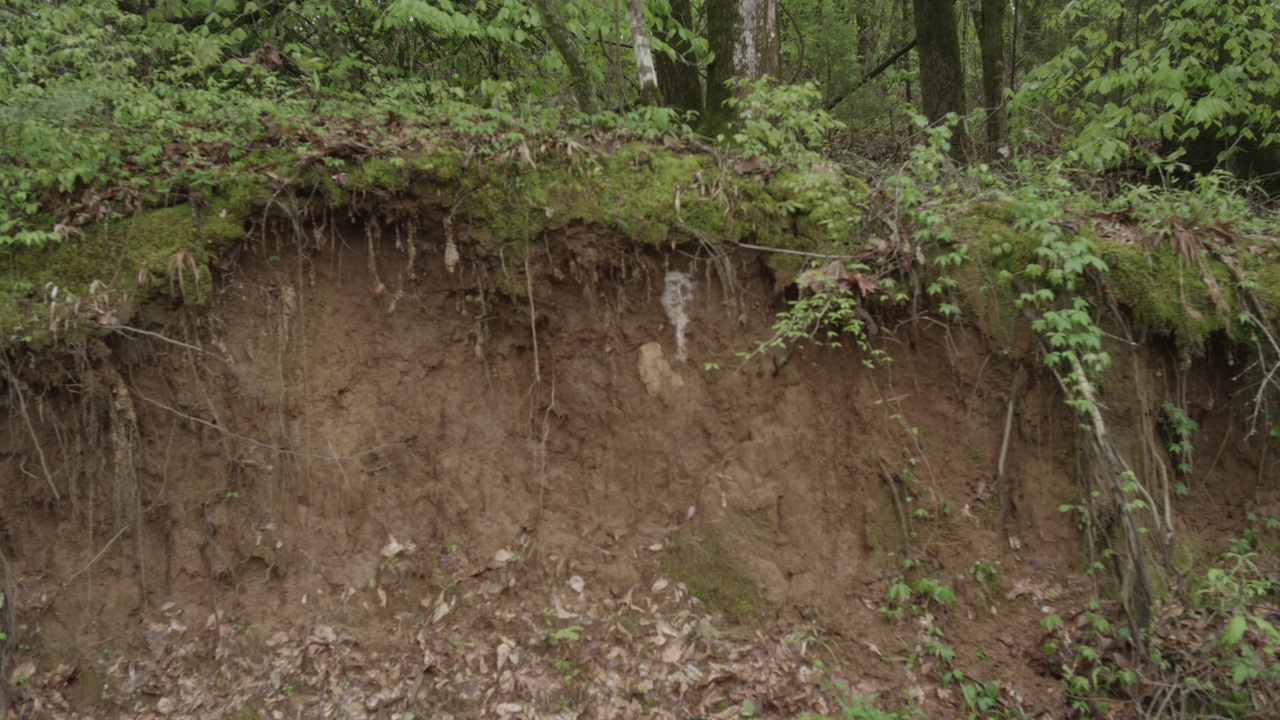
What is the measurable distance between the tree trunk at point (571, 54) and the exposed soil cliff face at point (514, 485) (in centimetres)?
165

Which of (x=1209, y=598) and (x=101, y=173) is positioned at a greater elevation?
(x=101, y=173)

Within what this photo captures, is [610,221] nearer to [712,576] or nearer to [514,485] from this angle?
[514,485]

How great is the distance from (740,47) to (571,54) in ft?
5.71

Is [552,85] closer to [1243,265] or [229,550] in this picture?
[229,550]

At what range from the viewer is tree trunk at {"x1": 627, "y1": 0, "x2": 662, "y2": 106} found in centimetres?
622

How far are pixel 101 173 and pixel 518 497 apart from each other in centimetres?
344

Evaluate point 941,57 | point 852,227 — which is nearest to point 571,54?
point 852,227

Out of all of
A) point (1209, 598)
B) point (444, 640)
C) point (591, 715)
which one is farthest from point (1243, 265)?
point (444, 640)

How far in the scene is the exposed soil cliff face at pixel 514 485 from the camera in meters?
4.58

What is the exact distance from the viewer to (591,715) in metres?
4.45

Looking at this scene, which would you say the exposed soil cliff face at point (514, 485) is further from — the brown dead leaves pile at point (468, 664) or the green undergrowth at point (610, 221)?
the green undergrowth at point (610, 221)

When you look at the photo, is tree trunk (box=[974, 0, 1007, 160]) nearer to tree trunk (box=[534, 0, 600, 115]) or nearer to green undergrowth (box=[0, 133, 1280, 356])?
green undergrowth (box=[0, 133, 1280, 356])

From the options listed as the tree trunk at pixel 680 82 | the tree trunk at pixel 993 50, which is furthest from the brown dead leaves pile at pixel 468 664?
the tree trunk at pixel 993 50

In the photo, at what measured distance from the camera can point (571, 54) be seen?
235 inches
